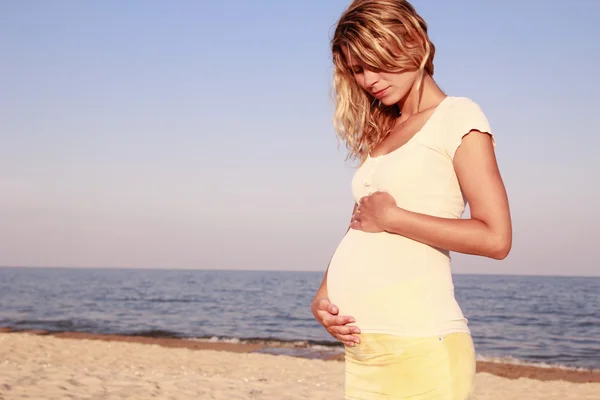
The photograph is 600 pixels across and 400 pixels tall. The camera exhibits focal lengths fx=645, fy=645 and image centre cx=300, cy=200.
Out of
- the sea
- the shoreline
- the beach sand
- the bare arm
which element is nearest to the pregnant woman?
the bare arm

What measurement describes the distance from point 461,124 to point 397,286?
45 cm

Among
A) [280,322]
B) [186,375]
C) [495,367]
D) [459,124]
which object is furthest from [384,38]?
[280,322]

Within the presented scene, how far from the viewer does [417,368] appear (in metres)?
1.61

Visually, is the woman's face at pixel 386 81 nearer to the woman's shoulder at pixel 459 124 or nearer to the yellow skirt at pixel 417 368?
the woman's shoulder at pixel 459 124

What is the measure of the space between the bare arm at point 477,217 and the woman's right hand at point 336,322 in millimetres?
348

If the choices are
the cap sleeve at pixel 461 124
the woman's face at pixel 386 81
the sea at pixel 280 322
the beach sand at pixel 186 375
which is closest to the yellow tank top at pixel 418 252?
the cap sleeve at pixel 461 124

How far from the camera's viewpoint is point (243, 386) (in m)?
7.75

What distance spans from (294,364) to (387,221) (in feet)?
33.1

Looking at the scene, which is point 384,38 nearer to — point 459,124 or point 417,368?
point 459,124

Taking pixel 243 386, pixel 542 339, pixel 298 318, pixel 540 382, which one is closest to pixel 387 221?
pixel 243 386

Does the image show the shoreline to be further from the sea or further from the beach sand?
the sea

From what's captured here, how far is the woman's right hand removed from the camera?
180cm

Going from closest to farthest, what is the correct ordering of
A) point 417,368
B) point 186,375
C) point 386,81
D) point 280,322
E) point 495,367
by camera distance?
point 417,368
point 386,81
point 186,375
point 495,367
point 280,322

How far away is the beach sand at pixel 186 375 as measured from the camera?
6719 mm
